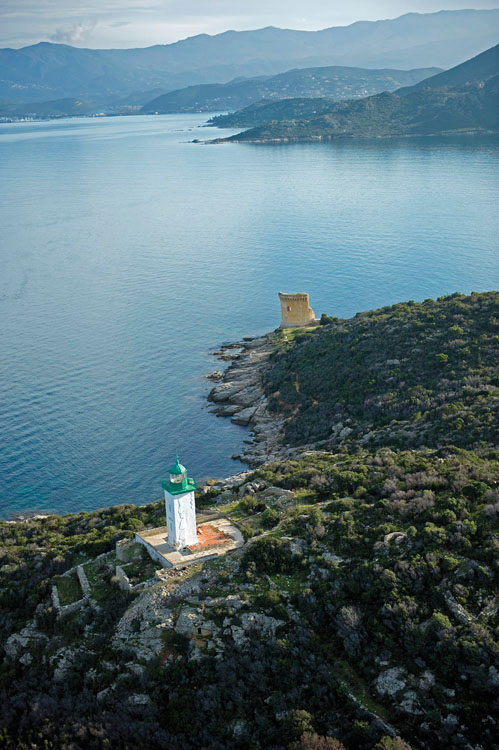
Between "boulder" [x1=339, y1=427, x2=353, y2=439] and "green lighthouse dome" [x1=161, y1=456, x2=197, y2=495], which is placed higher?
"green lighthouse dome" [x1=161, y1=456, x2=197, y2=495]

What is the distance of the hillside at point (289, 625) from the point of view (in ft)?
54.7

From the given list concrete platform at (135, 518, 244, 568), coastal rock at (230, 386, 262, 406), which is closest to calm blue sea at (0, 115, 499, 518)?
coastal rock at (230, 386, 262, 406)

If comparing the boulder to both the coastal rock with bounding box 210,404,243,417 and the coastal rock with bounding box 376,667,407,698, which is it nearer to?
the coastal rock with bounding box 210,404,243,417

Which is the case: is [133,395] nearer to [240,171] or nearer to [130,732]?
[130,732]

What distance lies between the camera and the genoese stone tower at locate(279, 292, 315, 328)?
64812 millimetres

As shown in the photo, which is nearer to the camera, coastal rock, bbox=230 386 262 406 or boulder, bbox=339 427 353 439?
boulder, bbox=339 427 353 439

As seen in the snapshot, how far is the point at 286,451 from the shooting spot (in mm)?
41938

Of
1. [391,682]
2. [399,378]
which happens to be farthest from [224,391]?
[391,682]

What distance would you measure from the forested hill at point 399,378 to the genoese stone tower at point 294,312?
30.9 feet

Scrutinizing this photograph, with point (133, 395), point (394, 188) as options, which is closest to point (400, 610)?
point (133, 395)

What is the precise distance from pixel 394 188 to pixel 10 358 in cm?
9582

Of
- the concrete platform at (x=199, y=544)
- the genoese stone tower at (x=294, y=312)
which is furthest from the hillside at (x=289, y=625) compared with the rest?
the genoese stone tower at (x=294, y=312)

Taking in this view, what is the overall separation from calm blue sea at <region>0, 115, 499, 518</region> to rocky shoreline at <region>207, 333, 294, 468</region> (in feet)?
4.35

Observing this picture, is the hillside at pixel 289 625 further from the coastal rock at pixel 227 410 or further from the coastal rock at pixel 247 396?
the coastal rock at pixel 247 396
